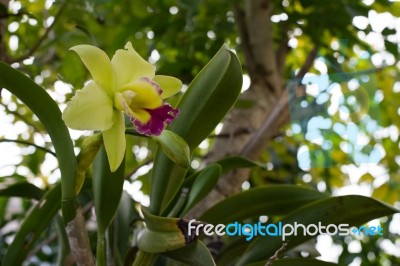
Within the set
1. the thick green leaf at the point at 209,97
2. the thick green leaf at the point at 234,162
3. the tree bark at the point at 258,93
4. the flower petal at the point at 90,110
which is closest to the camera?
the flower petal at the point at 90,110

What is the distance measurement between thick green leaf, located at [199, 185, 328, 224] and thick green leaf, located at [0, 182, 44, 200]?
0.28 meters

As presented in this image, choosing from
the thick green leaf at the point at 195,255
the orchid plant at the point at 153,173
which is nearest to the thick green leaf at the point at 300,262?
the orchid plant at the point at 153,173

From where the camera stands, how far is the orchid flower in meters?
0.50

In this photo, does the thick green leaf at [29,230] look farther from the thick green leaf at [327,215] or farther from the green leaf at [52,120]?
the thick green leaf at [327,215]

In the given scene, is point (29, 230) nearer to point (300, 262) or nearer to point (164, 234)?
point (164, 234)

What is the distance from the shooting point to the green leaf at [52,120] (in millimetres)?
527

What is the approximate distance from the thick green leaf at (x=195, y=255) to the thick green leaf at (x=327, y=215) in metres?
0.11

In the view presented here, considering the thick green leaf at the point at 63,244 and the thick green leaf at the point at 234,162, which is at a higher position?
the thick green leaf at the point at 234,162

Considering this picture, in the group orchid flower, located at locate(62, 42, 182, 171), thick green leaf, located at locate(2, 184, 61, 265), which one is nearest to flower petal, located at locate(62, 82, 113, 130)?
orchid flower, located at locate(62, 42, 182, 171)

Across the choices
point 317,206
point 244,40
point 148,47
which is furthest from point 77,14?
point 317,206

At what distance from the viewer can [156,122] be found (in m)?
0.51

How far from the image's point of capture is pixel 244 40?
123 centimetres

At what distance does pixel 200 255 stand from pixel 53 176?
84 cm

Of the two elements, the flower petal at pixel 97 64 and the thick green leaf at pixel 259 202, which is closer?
the flower petal at pixel 97 64
